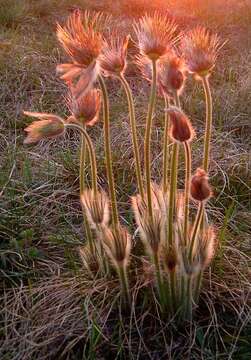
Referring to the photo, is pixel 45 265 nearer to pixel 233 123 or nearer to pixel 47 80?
pixel 233 123

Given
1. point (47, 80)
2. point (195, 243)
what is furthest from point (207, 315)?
point (47, 80)

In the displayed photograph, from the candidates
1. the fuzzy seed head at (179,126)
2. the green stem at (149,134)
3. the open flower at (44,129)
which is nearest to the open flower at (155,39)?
the green stem at (149,134)

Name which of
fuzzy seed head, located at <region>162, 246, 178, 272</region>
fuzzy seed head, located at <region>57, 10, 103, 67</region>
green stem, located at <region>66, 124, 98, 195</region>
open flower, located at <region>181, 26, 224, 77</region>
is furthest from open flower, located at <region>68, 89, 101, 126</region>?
fuzzy seed head, located at <region>162, 246, 178, 272</region>

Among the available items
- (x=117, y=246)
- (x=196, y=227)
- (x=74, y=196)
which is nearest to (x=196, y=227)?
(x=196, y=227)

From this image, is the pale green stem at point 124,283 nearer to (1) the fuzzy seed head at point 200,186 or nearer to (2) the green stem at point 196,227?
(2) the green stem at point 196,227

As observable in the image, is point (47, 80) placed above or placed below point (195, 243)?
below
